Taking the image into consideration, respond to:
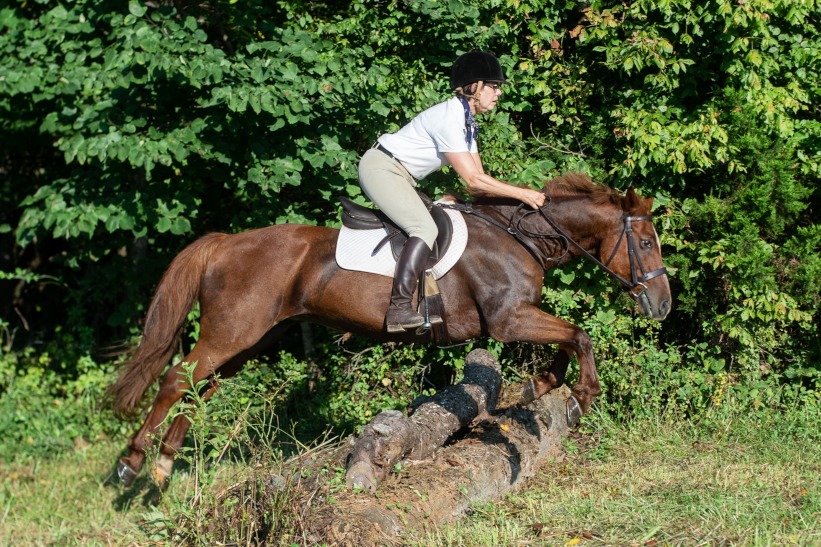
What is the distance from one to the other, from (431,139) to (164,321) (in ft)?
9.05

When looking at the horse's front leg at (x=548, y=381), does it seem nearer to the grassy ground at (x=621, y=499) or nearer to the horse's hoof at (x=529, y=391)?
the horse's hoof at (x=529, y=391)

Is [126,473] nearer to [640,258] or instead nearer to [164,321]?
[164,321]

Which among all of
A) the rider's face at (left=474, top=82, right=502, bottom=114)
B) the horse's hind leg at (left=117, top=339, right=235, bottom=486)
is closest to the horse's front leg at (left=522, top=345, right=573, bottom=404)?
the rider's face at (left=474, top=82, right=502, bottom=114)

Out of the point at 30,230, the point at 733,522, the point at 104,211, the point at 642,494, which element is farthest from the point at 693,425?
the point at 30,230

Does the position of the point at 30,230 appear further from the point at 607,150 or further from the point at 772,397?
the point at 772,397

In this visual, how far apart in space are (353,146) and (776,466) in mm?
5038

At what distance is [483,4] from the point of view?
8047mm

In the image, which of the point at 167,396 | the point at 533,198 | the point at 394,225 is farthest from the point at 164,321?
the point at 533,198

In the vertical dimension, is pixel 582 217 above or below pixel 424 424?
above

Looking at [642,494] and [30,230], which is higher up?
[30,230]

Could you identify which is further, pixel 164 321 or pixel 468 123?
pixel 164 321

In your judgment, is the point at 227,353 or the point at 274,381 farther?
the point at 274,381

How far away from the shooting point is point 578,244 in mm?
6254

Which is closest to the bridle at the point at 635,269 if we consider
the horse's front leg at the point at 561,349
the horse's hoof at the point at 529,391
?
the horse's front leg at the point at 561,349
